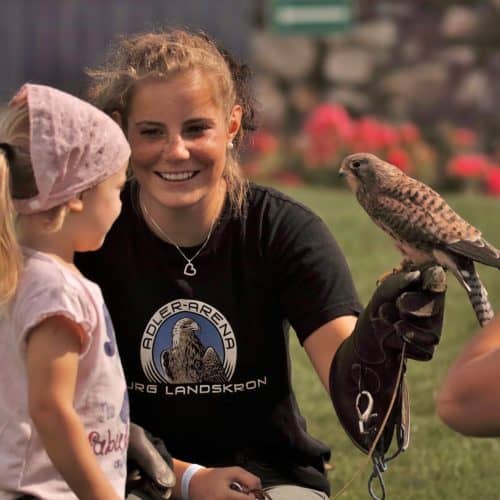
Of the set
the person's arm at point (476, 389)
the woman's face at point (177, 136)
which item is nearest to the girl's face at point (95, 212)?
the woman's face at point (177, 136)

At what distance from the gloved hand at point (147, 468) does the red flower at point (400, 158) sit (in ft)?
19.7

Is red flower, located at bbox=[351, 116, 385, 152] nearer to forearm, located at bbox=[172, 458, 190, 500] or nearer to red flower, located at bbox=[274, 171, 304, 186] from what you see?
red flower, located at bbox=[274, 171, 304, 186]

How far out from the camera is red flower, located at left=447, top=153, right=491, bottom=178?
9.52 metres

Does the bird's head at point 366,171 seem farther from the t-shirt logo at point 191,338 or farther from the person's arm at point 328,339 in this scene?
the t-shirt logo at point 191,338

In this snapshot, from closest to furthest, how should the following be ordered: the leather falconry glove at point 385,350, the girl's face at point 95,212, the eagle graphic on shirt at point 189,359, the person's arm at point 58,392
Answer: the person's arm at point 58,392 < the girl's face at point 95,212 < the leather falconry glove at point 385,350 < the eagle graphic on shirt at point 189,359

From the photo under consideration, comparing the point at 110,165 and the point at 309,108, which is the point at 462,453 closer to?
the point at 110,165

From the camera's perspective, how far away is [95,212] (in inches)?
106

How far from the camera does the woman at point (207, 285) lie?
327cm

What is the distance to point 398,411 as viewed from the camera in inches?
123

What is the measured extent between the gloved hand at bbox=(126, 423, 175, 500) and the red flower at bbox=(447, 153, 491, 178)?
6592 mm

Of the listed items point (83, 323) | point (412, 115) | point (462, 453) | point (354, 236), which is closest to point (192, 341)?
point (83, 323)

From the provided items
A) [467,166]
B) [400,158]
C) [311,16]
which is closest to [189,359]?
[400,158]

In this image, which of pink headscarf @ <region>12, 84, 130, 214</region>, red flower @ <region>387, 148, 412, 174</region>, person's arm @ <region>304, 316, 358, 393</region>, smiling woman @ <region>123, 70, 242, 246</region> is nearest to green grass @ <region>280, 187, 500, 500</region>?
person's arm @ <region>304, 316, 358, 393</region>

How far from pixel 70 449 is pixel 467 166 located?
7.25 metres
